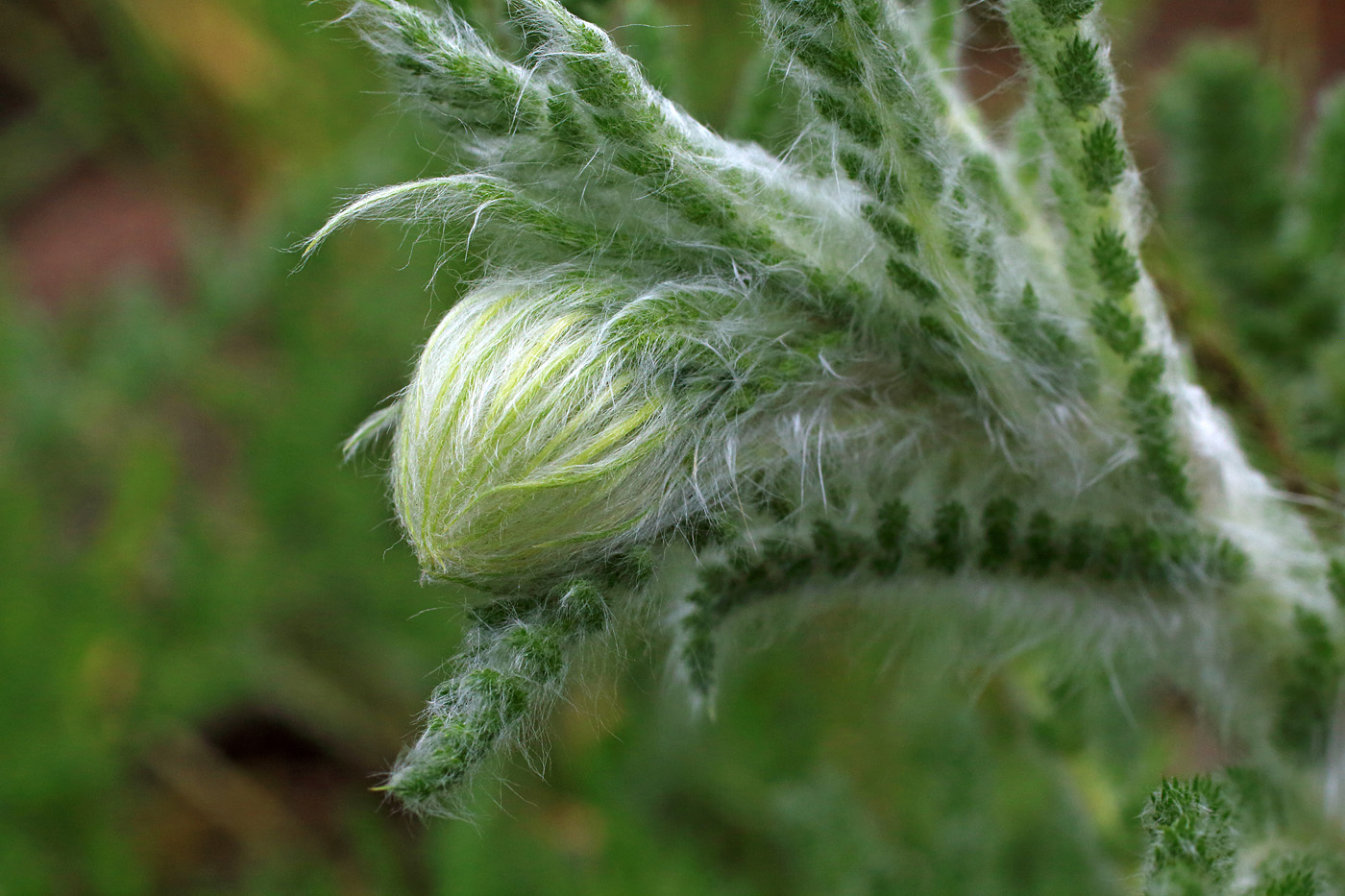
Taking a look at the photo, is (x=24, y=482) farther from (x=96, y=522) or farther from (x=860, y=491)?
(x=860, y=491)

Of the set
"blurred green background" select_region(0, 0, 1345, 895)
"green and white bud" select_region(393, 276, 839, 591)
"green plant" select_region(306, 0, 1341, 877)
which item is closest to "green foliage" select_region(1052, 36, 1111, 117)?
"green plant" select_region(306, 0, 1341, 877)

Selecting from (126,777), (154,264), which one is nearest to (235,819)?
(126,777)

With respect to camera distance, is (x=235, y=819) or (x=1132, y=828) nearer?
(x=1132, y=828)

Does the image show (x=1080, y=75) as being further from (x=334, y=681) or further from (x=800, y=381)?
(x=334, y=681)

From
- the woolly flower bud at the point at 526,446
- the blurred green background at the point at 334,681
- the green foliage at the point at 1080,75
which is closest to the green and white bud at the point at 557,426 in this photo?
the woolly flower bud at the point at 526,446

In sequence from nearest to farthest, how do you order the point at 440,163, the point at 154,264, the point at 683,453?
the point at 683,453, the point at 440,163, the point at 154,264

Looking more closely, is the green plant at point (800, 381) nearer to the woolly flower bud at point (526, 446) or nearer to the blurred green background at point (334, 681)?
the woolly flower bud at point (526, 446)

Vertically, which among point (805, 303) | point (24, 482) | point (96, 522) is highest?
point (805, 303)
